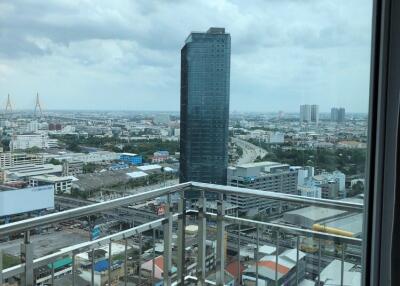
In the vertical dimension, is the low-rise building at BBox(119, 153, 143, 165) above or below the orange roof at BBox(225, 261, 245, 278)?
above

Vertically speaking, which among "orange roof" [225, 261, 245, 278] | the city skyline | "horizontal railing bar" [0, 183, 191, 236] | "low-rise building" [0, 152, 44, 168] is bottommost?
"orange roof" [225, 261, 245, 278]

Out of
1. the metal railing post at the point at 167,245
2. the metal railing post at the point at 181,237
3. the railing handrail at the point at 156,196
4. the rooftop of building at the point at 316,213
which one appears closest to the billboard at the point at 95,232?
the railing handrail at the point at 156,196

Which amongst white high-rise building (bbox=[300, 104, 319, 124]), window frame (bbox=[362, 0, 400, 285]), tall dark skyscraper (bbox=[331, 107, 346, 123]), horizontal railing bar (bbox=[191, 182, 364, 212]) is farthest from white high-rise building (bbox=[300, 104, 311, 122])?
window frame (bbox=[362, 0, 400, 285])

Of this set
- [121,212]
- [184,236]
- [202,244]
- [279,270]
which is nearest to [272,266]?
[279,270]

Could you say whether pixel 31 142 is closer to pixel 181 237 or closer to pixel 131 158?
pixel 131 158

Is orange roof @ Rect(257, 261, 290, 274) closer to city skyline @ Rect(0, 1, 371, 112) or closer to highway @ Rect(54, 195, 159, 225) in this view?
highway @ Rect(54, 195, 159, 225)

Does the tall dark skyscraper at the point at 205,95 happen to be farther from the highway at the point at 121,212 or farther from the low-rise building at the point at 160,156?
the highway at the point at 121,212
